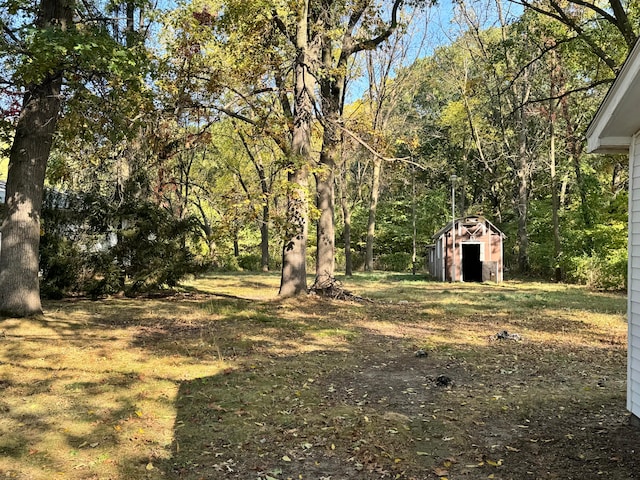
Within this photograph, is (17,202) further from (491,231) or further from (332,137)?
(491,231)

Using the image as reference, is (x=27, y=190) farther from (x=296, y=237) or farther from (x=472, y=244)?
(x=472, y=244)

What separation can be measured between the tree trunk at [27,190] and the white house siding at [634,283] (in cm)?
922

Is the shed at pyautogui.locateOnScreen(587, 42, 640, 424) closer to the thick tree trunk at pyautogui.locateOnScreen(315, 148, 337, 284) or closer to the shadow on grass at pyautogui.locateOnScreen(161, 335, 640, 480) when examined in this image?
the shadow on grass at pyautogui.locateOnScreen(161, 335, 640, 480)

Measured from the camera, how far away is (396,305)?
14797 millimetres

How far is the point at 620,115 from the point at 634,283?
1.45 metres

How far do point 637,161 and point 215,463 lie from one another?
14.4 feet

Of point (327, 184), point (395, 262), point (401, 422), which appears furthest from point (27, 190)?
point (395, 262)

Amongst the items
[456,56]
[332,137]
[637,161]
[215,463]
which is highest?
[456,56]

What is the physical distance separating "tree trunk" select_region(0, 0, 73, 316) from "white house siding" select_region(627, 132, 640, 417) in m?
9.22

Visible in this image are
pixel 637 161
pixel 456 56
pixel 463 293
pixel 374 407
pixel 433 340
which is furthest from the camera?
pixel 456 56

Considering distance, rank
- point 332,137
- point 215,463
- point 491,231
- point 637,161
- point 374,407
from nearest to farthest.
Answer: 1. point 215,463
2. point 637,161
3. point 374,407
4. point 332,137
5. point 491,231

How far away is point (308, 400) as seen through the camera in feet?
19.1

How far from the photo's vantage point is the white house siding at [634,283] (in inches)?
179

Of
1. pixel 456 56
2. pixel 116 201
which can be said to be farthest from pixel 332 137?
pixel 456 56
